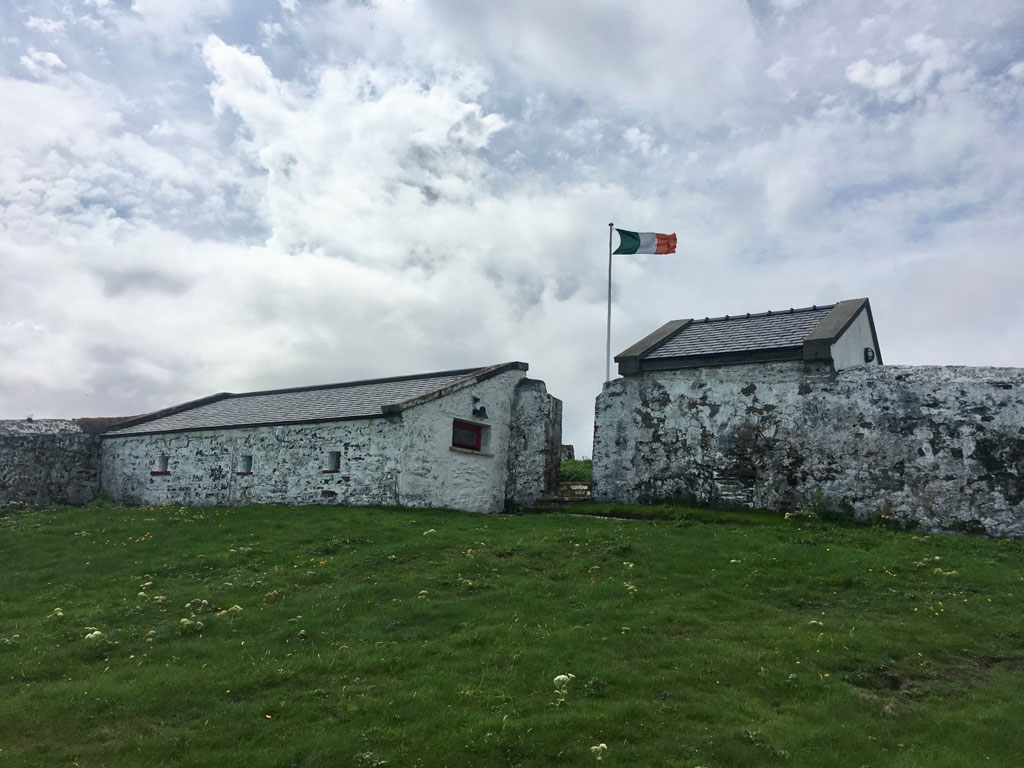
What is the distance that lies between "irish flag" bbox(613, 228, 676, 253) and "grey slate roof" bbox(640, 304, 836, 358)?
3858 mm

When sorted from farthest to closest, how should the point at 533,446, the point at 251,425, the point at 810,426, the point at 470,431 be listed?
the point at 251,425 < the point at 533,446 < the point at 470,431 < the point at 810,426

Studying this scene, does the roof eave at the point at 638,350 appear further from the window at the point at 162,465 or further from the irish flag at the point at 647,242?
the window at the point at 162,465

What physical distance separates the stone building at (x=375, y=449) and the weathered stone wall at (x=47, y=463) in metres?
2.29

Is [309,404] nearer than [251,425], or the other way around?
[251,425]

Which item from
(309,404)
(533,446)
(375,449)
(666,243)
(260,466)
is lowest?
(260,466)

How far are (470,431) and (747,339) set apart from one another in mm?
10548

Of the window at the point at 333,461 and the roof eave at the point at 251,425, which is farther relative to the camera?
the window at the point at 333,461

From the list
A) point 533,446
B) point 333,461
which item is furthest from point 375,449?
point 533,446

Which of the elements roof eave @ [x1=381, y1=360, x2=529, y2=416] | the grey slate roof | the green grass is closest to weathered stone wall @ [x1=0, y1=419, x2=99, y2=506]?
the green grass

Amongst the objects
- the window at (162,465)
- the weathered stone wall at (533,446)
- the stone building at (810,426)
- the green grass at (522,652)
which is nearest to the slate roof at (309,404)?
the window at (162,465)

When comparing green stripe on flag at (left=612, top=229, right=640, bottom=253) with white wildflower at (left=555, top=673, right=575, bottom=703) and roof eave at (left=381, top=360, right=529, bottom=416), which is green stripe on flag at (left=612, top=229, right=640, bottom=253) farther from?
white wildflower at (left=555, top=673, right=575, bottom=703)

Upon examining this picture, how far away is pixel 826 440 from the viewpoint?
75.7 feet

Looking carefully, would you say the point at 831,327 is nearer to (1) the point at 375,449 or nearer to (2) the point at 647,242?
(2) the point at 647,242

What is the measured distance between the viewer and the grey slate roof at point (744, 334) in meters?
25.3
